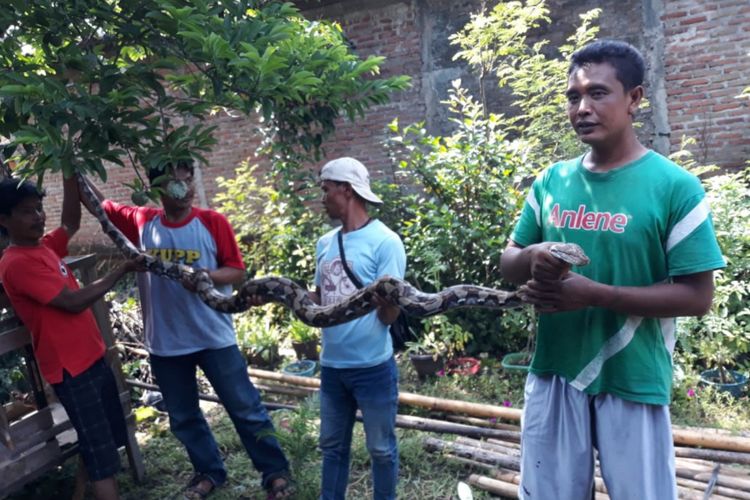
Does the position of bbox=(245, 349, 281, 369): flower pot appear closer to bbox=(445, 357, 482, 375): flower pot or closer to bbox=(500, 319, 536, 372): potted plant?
bbox=(445, 357, 482, 375): flower pot

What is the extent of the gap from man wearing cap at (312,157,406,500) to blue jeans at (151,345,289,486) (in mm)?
776

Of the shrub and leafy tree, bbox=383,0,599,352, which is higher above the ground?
leafy tree, bbox=383,0,599,352

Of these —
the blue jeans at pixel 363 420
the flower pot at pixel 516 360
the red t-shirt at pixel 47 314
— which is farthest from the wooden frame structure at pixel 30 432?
the flower pot at pixel 516 360

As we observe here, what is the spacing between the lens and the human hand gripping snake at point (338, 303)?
8.64 feet

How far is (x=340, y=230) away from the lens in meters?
3.08

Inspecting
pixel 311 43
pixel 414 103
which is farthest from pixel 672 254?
pixel 414 103

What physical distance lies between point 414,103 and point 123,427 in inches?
236

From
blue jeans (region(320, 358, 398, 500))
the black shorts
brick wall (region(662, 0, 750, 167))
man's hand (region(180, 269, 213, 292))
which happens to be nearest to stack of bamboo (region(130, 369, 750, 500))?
blue jeans (region(320, 358, 398, 500))

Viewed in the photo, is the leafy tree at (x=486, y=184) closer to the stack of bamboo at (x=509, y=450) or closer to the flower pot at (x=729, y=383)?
the stack of bamboo at (x=509, y=450)

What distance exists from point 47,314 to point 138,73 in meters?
1.57

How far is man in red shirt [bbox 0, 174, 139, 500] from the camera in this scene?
A: 3.13 meters

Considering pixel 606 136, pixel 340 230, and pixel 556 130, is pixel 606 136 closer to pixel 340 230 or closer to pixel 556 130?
pixel 340 230

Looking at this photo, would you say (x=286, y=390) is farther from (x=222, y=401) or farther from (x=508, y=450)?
(x=508, y=450)

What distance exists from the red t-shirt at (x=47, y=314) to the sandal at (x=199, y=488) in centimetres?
117
